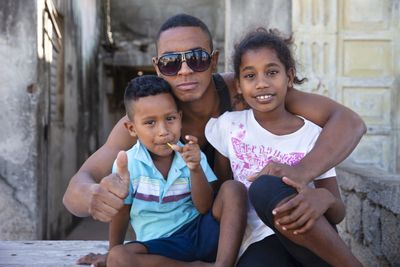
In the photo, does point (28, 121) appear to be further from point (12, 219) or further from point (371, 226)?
point (371, 226)

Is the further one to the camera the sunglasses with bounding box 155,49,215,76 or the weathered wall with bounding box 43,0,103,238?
the weathered wall with bounding box 43,0,103,238

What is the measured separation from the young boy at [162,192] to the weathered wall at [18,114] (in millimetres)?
3391

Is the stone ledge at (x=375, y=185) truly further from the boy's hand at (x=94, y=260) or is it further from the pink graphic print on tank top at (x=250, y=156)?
the boy's hand at (x=94, y=260)

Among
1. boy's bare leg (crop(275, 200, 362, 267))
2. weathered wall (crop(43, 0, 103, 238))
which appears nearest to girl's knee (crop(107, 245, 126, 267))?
boy's bare leg (crop(275, 200, 362, 267))

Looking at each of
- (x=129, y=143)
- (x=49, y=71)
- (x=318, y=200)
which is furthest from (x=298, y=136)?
(x=49, y=71)

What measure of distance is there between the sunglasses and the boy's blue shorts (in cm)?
59

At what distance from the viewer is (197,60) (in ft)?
7.74

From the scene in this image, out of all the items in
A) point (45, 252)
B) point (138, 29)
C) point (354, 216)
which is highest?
point (138, 29)

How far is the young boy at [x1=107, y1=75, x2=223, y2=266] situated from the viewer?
218cm

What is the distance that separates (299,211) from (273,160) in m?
0.44

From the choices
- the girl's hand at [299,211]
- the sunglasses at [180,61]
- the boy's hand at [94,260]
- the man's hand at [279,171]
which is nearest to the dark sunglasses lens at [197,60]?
the sunglasses at [180,61]

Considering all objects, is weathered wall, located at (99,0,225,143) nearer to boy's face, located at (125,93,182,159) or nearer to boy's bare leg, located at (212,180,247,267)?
boy's face, located at (125,93,182,159)

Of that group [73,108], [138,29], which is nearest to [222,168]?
[73,108]

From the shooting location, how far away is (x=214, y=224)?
2189mm
